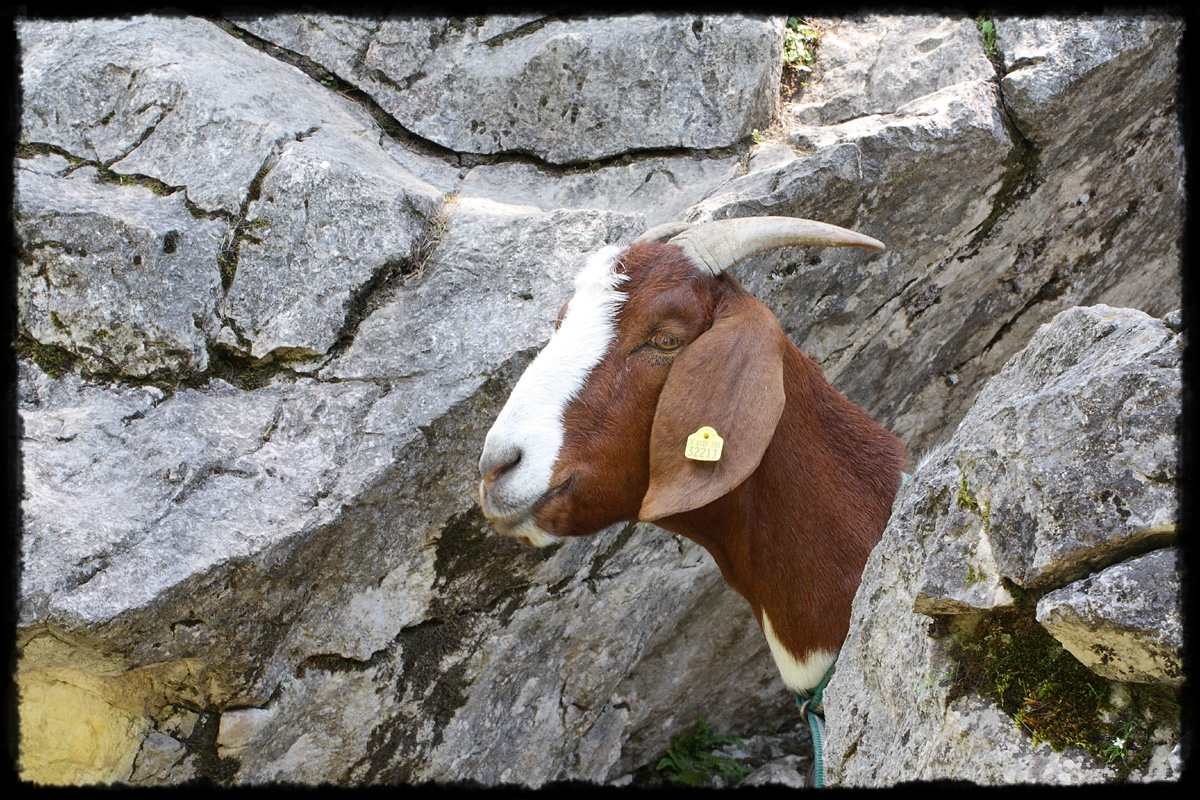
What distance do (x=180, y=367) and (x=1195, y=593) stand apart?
366 cm

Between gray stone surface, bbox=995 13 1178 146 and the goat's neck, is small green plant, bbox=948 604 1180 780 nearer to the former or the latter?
the goat's neck

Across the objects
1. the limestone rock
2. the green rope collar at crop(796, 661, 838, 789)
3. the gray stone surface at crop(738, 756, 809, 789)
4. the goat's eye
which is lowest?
the gray stone surface at crop(738, 756, 809, 789)

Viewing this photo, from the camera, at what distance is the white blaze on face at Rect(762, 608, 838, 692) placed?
3.15 meters

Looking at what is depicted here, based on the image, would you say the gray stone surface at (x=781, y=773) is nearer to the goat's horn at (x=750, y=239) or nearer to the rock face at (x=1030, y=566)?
the rock face at (x=1030, y=566)

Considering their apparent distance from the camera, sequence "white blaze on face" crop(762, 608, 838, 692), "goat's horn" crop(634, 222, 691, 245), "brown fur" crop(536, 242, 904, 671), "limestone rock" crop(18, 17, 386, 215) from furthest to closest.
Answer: "limestone rock" crop(18, 17, 386, 215) < "goat's horn" crop(634, 222, 691, 245) < "white blaze on face" crop(762, 608, 838, 692) < "brown fur" crop(536, 242, 904, 671)

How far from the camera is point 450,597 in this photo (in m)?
4.07

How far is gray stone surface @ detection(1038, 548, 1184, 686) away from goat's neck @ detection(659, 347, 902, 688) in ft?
4.40

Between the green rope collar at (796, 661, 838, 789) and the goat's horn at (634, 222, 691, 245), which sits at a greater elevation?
the goat's horn at (634, 222, 691, 245)

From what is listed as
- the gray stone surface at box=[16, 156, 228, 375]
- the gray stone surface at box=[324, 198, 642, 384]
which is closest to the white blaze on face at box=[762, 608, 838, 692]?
the gray stone surface at box=[324, 198, 642, 384]

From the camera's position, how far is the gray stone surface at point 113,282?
374cm

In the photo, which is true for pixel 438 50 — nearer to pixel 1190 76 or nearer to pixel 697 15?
pixel 697 15

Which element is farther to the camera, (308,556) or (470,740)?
(470,740)

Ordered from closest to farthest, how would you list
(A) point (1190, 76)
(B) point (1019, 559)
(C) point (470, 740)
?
(B) point (1019, 559), (C) point (470, 740), (A) point (1190, 76)

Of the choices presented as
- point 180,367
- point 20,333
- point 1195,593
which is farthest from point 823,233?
point 20,333
